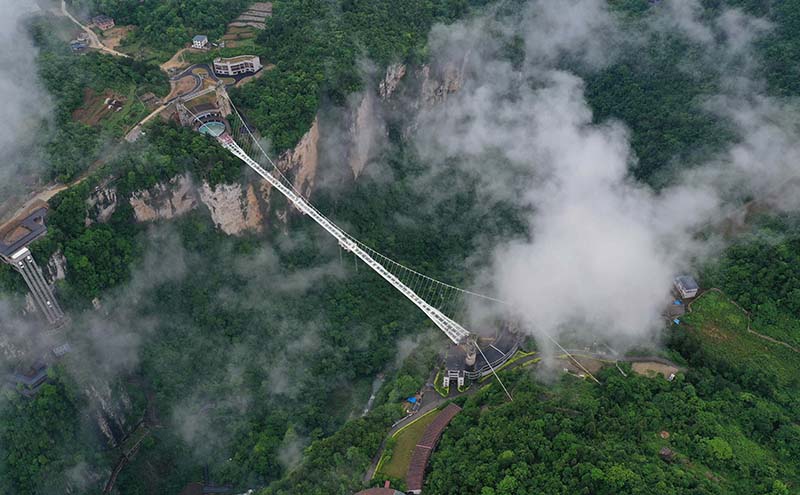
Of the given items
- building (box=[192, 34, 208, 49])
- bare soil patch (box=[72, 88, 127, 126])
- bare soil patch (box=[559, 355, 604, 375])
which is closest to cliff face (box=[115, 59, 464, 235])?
bare soil patch (box=[72, 88, 127, 126])

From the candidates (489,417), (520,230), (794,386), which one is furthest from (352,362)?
(794,386)

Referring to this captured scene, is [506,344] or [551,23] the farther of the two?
[551,23]

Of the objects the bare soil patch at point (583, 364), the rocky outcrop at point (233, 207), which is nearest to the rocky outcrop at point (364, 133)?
the rocky outcrop at point (233, 207)

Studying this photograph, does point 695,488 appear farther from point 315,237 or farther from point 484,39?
point 484,39

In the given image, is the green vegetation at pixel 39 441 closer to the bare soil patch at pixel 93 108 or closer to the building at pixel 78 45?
the bare soil patch at pixel 93 108

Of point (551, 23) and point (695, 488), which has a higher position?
point (551, 23)

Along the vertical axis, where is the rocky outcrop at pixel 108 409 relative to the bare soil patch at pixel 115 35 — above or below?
below

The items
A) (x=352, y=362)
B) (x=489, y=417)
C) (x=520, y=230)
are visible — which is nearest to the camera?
(x=489, y=417)
